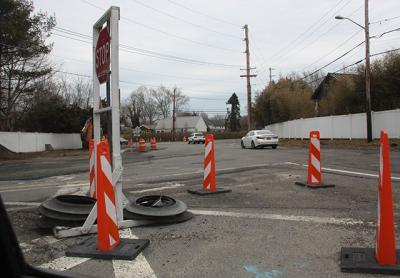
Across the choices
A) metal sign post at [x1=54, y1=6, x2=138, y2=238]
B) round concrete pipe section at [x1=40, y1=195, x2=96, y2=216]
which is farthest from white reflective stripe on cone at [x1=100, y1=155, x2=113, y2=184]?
round concrete pipe section at [x1=40, y1=195, x2=96, y2=216]

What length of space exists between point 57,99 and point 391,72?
104ft

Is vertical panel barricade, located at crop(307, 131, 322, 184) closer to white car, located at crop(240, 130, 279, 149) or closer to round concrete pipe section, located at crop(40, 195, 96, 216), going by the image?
round concrete pipe section, located at crop(40, 195, 96, 216)

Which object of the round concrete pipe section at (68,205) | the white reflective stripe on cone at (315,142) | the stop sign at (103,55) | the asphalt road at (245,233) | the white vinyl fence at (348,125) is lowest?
the asphalt road at (245,233)

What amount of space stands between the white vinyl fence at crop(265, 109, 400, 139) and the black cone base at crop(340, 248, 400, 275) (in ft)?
89.8

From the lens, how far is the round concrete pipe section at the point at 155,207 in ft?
22.8

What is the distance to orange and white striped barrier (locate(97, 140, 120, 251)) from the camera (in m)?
5.47

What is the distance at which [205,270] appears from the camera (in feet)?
15.9

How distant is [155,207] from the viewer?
7137 mm

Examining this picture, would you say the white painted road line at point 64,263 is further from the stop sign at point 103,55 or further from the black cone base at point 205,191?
the black cone base at point 205,191

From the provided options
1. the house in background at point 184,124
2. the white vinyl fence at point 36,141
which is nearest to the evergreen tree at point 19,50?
the white vinyl fence at point 36,141

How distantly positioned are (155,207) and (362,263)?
11.0 feet

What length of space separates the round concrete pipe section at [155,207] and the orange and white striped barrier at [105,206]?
4.04 feet

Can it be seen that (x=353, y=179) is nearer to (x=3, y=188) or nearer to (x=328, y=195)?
(x=328, y=195)

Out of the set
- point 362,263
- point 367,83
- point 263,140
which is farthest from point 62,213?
point 367,83
